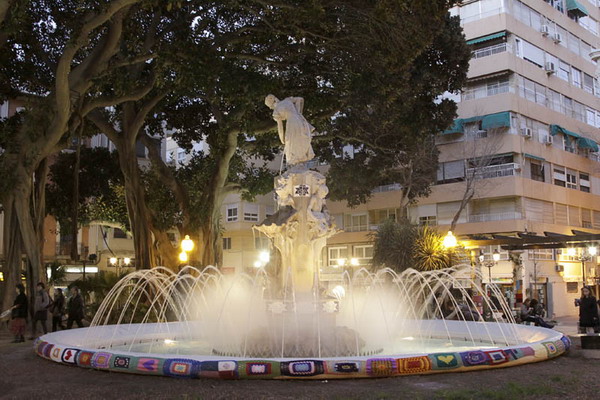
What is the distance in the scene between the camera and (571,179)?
137 ft

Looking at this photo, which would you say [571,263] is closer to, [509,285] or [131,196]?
[509,285]

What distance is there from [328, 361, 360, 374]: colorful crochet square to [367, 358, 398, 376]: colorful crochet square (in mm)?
160

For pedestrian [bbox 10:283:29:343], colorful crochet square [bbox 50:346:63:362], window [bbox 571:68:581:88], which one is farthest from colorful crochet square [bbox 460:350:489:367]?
window [bbox 571:68:581:88]

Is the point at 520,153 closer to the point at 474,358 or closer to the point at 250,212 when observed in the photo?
the point at 250,212

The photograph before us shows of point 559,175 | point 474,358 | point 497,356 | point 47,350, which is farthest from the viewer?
point 559,175

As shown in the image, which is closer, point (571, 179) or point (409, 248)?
point (409, 248)

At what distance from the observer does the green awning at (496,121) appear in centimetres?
3662

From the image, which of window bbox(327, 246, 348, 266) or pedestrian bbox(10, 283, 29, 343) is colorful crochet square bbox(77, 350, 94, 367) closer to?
pedestrian bbox(10, 283, 29, 343)

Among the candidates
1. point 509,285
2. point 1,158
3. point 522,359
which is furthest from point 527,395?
point 509,285

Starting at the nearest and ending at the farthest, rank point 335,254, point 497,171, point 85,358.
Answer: point 85,358 → point 497,171 → point 335,254

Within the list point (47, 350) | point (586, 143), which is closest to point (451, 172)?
point (586, 143)

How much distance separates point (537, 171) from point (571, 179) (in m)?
4.84

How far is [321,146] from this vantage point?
28781 millimetres

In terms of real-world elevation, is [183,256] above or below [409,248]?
below
